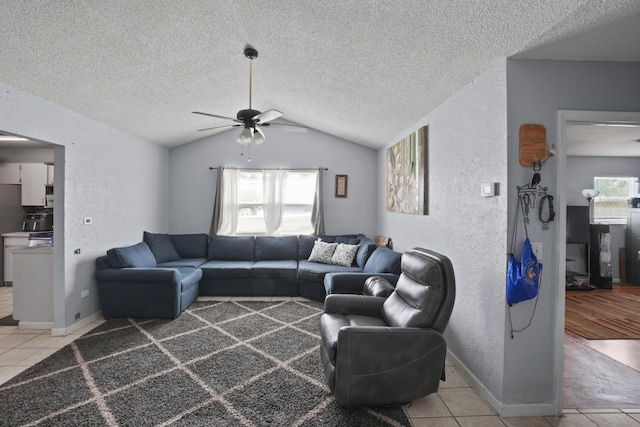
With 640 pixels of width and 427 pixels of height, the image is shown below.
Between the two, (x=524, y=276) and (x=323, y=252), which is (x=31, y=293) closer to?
(x=323, y=252)

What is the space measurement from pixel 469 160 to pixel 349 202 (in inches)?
127

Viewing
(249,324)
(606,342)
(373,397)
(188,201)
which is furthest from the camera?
(188,201)

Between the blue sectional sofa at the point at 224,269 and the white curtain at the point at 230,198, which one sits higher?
the white curtain at the point at 230,198

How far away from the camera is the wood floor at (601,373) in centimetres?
223

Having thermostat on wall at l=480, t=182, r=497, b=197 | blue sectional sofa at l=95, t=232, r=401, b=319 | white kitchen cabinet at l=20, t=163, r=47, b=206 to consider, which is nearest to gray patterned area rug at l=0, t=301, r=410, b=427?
blue sectional sofa at l=95, t=232, r=401, b=319

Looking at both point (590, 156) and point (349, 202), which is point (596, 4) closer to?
point (349, 202)

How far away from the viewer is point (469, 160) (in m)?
2.50

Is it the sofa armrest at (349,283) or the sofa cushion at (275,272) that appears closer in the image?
the sofa armrest at (349,283)

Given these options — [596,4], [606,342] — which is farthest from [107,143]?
[606,342]

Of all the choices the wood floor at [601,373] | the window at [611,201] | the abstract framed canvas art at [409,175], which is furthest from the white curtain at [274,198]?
the window at [611,201]

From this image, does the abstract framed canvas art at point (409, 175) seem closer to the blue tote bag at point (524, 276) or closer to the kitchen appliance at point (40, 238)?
the blue tote bag at point (524, 276)

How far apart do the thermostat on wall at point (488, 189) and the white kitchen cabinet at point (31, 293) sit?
446 cm

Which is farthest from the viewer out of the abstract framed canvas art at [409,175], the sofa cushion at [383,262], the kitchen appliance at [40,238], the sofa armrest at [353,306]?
the kitchen appliance at [40,238]

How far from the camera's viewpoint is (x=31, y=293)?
343 cm
